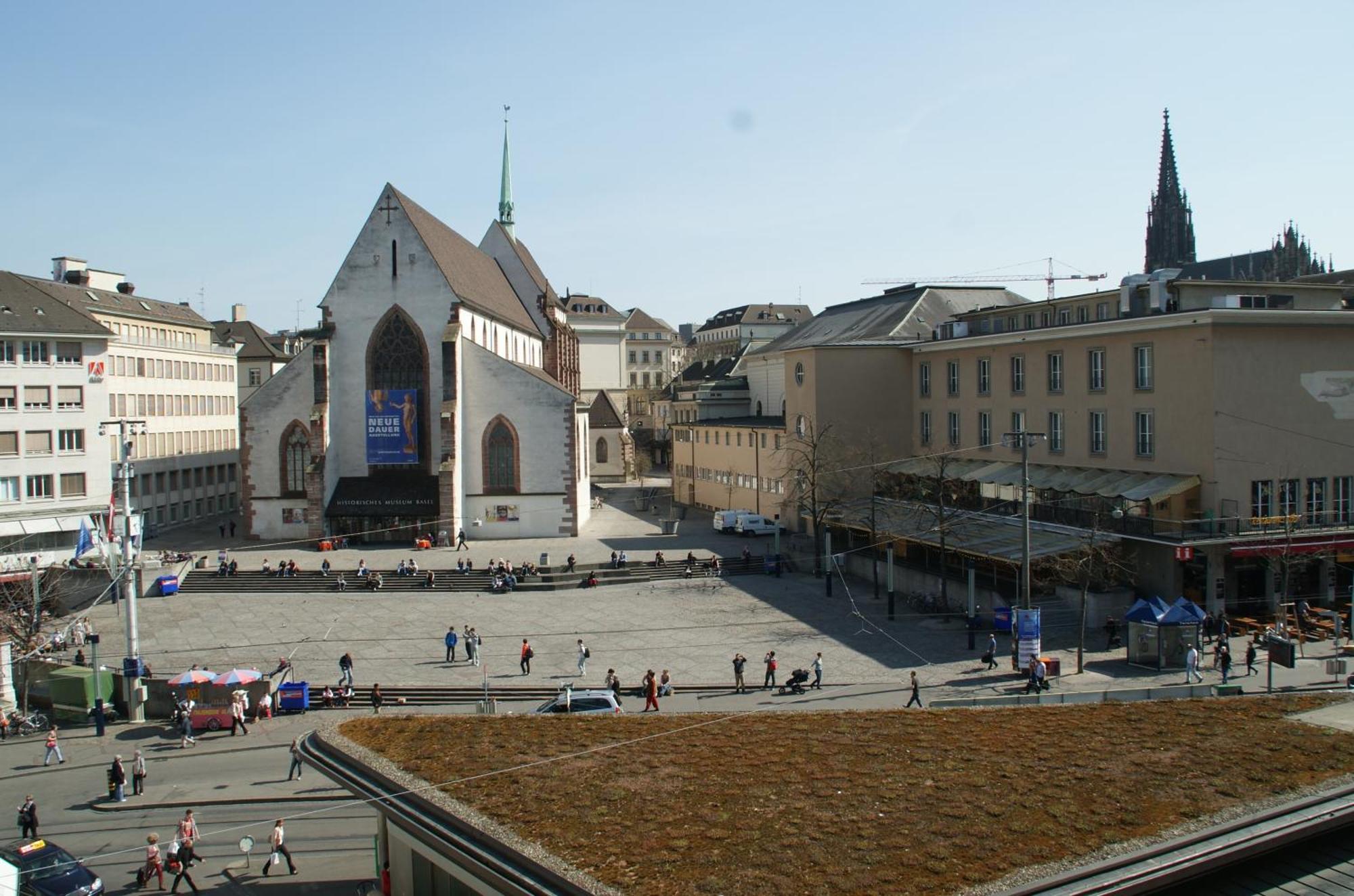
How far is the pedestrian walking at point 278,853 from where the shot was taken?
19.9 m

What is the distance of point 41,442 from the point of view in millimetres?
55562

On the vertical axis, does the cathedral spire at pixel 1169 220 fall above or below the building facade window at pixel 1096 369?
above

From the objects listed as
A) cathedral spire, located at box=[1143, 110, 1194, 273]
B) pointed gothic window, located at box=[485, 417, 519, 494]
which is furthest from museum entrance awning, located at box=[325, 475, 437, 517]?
cathedral spire, located at box=[1143, 110, 1194, 273]

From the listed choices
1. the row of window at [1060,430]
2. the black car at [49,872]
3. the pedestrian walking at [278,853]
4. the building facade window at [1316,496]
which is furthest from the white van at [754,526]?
the black car at [49,872]

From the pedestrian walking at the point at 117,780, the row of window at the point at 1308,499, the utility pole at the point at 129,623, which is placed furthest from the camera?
the row of window at the point at 1308,499

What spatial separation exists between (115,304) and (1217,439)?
227ft

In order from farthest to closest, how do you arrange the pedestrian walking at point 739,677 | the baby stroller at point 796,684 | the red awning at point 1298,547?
the red awning at point 1298,547 → the pedestrian walking at point 739,677 → the baby stroller at point 796,684

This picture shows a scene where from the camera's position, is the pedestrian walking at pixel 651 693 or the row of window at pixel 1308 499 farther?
the row of window at pixel 1308 499

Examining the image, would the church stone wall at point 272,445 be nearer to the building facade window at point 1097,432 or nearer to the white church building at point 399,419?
the white church building at point 399,419

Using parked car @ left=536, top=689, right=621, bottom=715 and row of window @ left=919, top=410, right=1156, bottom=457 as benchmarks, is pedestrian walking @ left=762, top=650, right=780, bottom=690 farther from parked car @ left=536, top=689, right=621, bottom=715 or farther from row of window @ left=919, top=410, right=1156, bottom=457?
row of window @ left=919, top=410, right=1156, bottom=457

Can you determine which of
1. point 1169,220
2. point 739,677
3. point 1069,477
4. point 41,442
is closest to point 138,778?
point 739,677

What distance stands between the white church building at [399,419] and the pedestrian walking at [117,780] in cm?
3400

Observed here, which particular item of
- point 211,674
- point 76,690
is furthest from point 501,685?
point 76,690

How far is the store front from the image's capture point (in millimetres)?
58656
